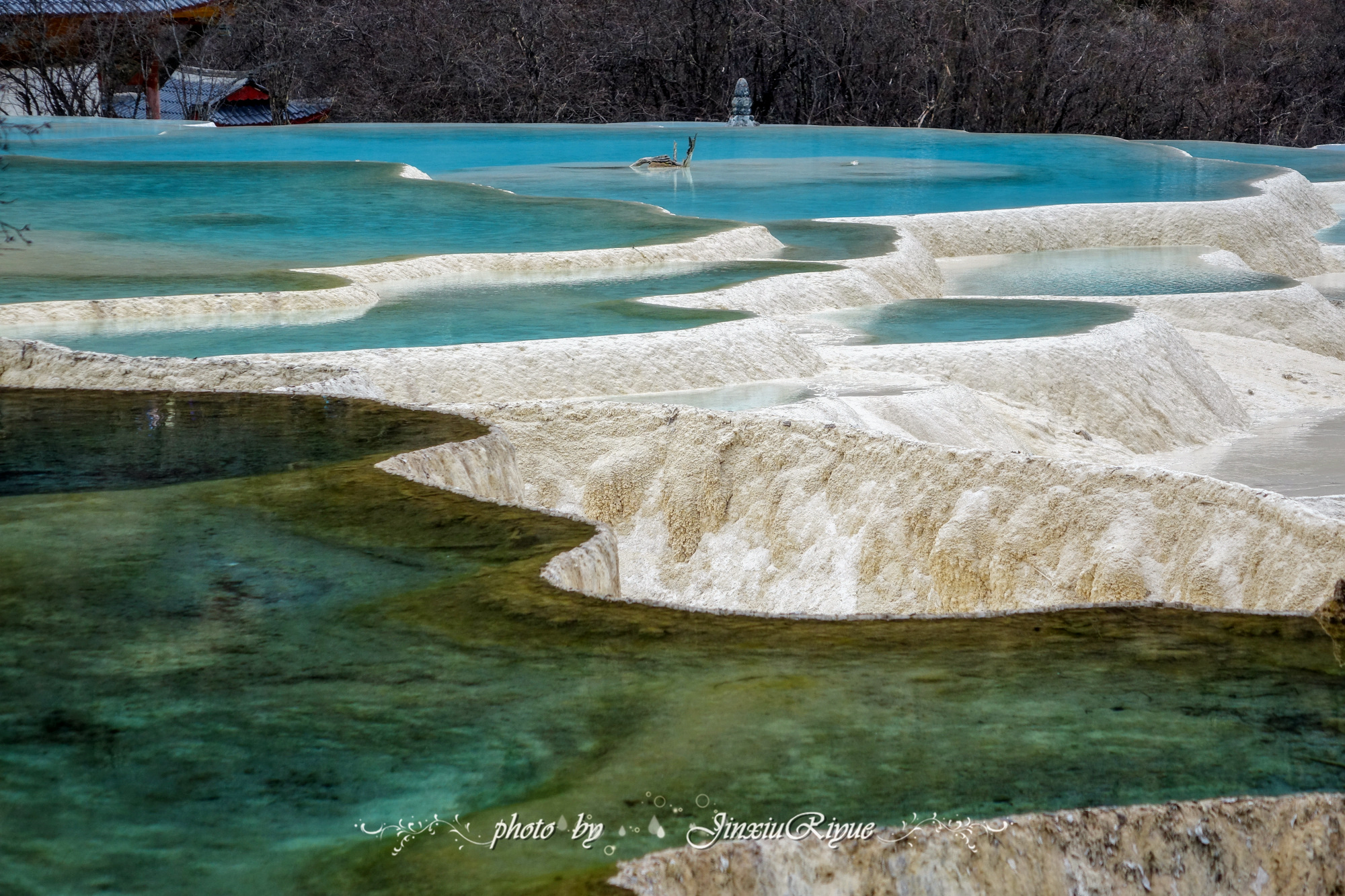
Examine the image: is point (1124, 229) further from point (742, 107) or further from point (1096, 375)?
point (742, 107)

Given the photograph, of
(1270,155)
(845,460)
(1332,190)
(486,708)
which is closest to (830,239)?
(845,460)

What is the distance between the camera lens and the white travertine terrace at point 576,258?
9516 mm

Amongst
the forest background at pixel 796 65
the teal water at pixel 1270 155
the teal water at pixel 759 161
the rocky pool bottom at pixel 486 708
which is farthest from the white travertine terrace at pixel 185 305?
the forest background at pixel 796 65

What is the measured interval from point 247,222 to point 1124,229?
7328 mm

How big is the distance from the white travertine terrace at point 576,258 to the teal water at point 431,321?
0.16 m

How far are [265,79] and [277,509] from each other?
2147 cm

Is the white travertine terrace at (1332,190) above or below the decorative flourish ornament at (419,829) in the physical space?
below

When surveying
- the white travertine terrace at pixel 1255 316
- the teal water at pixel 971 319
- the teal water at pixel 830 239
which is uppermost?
the teal water at pixel 830 239

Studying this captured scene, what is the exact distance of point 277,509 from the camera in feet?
13.8

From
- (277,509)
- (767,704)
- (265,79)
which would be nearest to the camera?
(767,704)

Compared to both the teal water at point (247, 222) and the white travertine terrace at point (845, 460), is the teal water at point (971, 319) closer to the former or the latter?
the white travertine terrace at point (845, 460)

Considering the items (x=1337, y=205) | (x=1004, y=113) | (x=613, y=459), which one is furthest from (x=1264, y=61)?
(x=613, y=459)

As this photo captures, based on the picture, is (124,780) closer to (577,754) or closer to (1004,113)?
(577,754)

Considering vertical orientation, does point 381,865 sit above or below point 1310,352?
above
